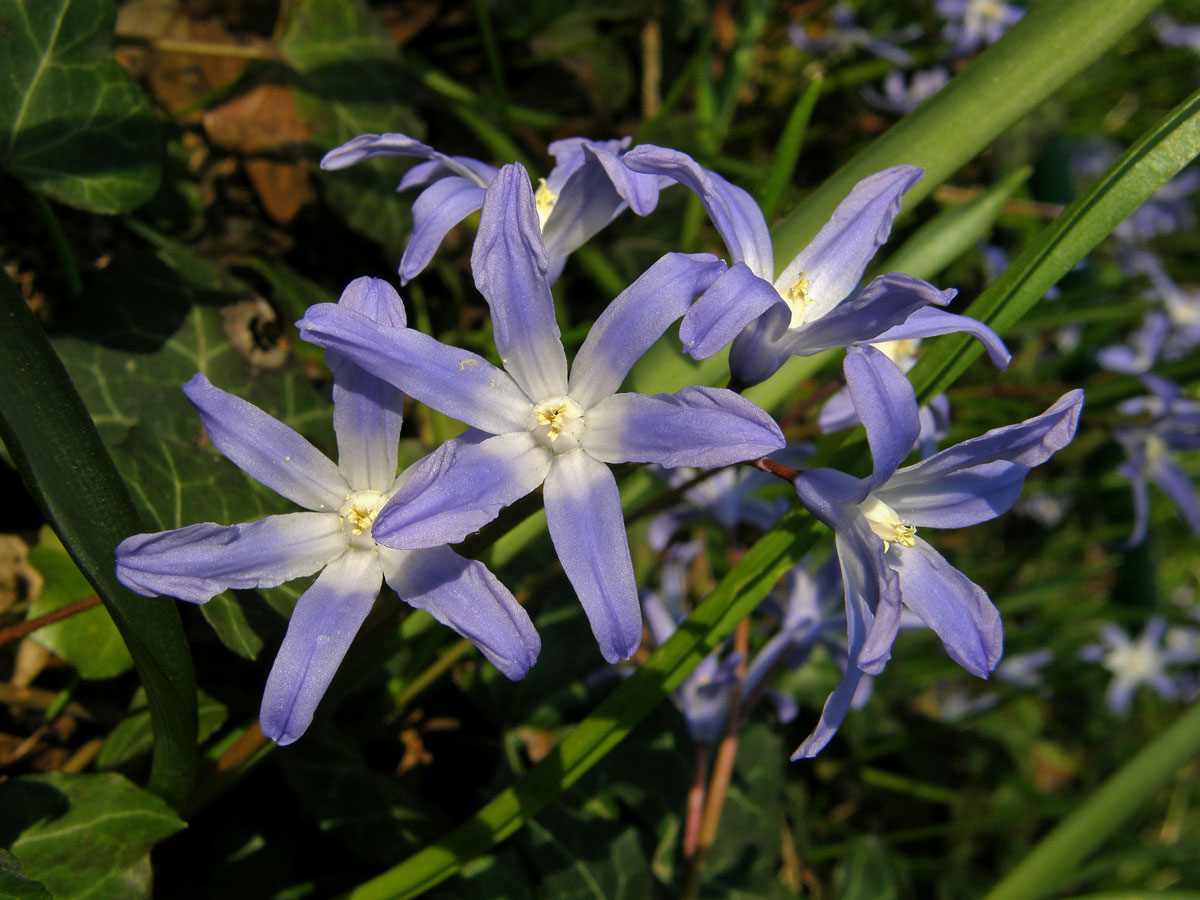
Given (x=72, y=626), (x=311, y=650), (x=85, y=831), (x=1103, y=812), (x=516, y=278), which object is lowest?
(x=1103, y=812)

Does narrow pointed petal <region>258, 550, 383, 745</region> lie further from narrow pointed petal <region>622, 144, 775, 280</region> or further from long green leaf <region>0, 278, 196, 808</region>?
narrow pointed petal <region>622, 144, 775, 280</region>

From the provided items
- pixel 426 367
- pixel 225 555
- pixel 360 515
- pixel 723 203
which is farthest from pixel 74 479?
pixel 723 203

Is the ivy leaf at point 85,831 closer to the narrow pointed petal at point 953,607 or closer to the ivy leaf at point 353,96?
the narrow pointed petal at point 953,607

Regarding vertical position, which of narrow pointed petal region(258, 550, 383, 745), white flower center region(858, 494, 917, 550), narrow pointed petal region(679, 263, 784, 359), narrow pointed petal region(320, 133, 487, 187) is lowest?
white flower center region(858, 494, 917, 550)

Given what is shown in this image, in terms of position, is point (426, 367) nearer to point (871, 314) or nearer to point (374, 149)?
point (374, 149)

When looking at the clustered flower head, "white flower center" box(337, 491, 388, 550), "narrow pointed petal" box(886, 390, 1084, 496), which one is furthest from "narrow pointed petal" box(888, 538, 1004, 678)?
"white flower center" box(337, 491, 388, 550)

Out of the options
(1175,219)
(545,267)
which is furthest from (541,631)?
(1175,219)
